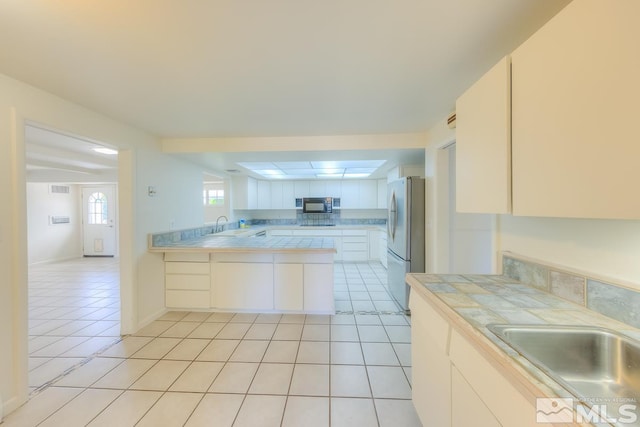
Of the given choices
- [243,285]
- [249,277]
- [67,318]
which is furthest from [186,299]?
[67,318]

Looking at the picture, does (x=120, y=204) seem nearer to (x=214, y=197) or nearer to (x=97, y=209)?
(x=214, y=197)

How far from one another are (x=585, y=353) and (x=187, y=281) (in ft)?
11.6

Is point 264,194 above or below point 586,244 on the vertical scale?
above

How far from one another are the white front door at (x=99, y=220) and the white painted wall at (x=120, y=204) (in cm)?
439

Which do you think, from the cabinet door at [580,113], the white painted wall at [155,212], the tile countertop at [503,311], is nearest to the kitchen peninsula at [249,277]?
the white painted wall at [155,212]

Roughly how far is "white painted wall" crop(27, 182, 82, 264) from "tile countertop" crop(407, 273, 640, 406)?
27.2ft

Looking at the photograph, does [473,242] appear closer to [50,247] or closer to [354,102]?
[354,102]

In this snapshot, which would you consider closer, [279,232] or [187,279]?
[187,279]

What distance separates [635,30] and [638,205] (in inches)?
18.5

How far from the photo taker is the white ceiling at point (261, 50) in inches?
43.2

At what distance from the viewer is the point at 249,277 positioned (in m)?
3.14

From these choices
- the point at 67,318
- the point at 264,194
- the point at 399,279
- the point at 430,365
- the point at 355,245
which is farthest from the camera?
the point at 264,194

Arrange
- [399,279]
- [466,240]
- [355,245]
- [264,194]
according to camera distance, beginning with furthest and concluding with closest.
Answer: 1. [264,194]
2. [355,245]
3. [399,279]
4. [466,240]

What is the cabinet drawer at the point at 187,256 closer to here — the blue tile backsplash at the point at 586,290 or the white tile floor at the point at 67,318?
the white tile floor at the point at 67,318
